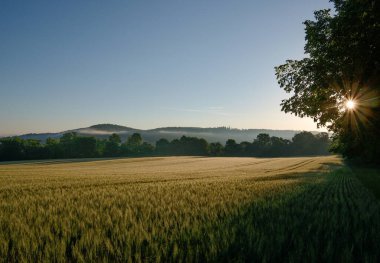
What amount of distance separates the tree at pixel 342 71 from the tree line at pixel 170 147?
91068 mm

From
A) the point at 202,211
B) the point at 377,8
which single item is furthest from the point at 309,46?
the point at 202,211

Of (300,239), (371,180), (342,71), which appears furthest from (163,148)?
(300,239)

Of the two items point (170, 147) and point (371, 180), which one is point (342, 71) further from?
point (170, 147)

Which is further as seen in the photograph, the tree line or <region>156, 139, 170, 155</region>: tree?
<region>156, 139, 170, 155</region>: tree

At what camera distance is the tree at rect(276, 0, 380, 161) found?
15.2m

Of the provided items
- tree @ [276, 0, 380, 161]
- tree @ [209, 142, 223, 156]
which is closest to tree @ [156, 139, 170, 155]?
tree @ [209, 142, 223, 156]

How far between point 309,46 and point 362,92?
5.49m

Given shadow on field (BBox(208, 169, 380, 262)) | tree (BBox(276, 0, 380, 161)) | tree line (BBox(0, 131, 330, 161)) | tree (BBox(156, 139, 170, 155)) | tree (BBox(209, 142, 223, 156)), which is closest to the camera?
shadow on field (BBox(208, 169, 380, 262))

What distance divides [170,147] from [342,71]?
11800cm

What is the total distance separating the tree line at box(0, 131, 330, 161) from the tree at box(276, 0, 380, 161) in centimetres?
9107

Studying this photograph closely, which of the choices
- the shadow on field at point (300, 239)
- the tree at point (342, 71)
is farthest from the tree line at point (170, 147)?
the shadow on field at point (300, 239)

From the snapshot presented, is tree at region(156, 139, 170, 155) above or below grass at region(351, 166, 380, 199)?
above

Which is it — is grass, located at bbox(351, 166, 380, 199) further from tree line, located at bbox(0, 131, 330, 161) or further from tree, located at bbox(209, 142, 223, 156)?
tree, located at bbox(209, 142, 223, 156)

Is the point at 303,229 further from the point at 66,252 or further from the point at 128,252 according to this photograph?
the point at 66,252
